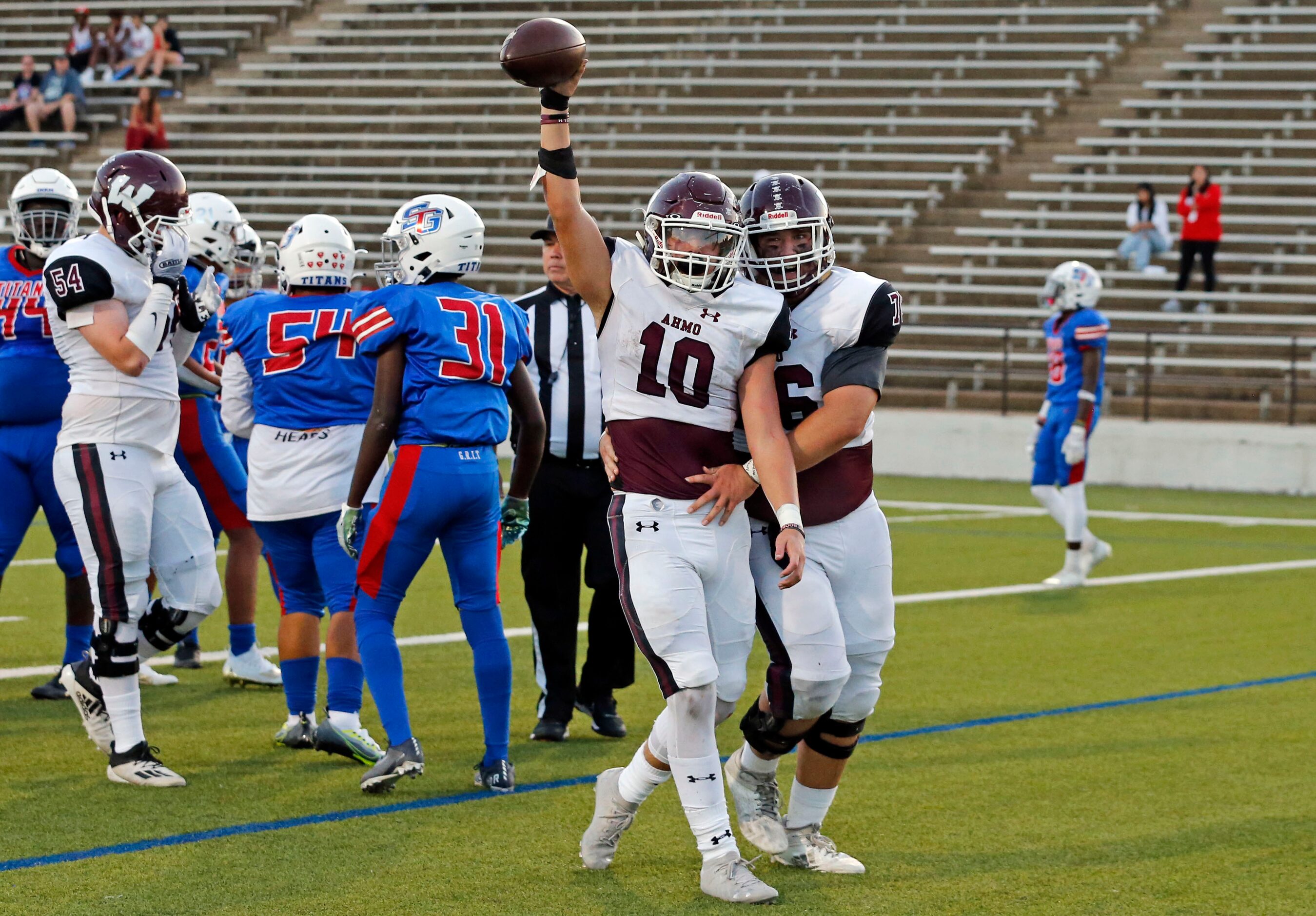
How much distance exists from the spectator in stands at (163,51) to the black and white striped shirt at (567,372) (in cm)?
2195

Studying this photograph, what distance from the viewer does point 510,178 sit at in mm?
23609

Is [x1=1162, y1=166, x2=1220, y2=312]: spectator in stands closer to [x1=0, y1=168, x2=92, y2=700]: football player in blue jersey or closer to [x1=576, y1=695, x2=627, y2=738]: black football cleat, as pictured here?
[x1=576, y1=695, x2=627, y2=738]: black football cleat

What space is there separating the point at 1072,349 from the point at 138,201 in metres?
6.94

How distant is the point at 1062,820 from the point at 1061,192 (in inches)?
664

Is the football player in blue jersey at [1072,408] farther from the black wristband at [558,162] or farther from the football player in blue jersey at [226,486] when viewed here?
the black wristband at [558,162]

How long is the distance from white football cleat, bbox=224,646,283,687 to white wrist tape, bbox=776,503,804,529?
362 cm

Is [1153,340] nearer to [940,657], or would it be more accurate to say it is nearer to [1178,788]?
[940,657]

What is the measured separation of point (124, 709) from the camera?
552 centimetres

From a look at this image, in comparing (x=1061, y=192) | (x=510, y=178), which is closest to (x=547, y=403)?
(x=1061, y=192)

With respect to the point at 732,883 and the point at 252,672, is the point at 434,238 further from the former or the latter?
the point at 252,672

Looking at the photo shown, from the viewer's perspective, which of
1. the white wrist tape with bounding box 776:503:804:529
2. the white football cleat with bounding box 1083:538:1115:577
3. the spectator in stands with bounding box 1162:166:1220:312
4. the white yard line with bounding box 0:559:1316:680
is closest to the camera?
the white wrist tape with bounding box 776:503:804:529

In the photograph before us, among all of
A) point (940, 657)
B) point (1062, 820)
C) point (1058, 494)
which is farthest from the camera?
point (1058, 494)

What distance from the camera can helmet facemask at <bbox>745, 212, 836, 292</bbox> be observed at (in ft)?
14.7

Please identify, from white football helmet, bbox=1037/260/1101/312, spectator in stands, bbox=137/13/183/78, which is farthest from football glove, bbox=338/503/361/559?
spectator in stands, bbox=137/13/183/78
